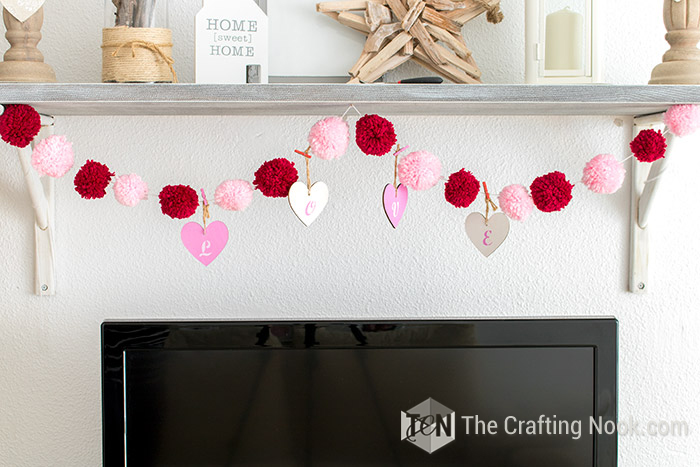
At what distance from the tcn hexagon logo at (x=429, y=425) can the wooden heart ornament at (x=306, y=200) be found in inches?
11.4

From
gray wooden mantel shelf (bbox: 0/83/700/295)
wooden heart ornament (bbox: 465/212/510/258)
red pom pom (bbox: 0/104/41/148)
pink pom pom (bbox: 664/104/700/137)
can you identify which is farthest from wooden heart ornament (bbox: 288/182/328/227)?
pink pom pom (bbox: 664/104/700/137)

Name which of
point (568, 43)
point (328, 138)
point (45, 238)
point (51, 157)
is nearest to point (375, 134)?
point (328, 138)

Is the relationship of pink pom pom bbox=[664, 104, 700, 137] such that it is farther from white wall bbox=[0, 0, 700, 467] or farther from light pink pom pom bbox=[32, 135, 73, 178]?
light pink pom pom bbox=[32, 135, 73, 178]

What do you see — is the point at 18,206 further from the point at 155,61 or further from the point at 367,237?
the point at 367,237

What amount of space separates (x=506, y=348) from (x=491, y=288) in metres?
0.24

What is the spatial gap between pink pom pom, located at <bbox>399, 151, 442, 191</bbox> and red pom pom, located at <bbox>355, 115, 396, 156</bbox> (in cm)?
5

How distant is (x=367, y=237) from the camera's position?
1084 mm

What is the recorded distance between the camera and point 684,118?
86cm

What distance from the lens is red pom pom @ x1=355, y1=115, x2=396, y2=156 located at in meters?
0.85

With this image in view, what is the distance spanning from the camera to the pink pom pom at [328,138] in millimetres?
858

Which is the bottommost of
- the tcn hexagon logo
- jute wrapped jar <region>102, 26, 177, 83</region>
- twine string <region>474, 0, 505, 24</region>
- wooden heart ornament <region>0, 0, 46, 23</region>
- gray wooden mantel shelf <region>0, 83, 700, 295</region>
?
the tcn hexagon logo

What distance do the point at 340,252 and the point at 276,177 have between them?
0.81 feet

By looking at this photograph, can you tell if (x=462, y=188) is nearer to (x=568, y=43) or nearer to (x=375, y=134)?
(x=375, y=134)

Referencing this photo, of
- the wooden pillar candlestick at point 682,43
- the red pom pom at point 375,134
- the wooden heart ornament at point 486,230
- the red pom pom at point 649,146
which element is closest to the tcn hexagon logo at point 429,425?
the wooden heart ornament at point 486,230
